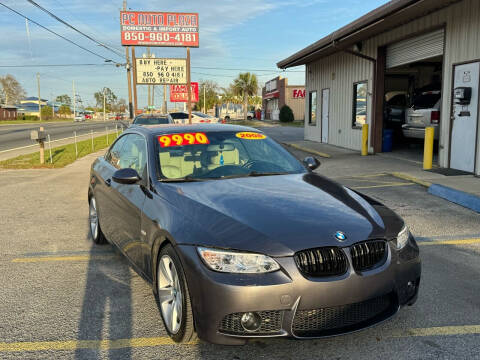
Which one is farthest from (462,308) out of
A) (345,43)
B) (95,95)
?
(95,95)

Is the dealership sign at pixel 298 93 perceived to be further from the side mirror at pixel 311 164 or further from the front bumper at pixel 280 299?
the front bumper at pixel 280 299

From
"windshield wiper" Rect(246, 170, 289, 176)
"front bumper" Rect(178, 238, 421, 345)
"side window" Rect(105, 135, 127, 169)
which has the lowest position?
"front bumper" Rect(178, 238, 421, 345)

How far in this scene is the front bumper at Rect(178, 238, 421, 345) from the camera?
2.71m

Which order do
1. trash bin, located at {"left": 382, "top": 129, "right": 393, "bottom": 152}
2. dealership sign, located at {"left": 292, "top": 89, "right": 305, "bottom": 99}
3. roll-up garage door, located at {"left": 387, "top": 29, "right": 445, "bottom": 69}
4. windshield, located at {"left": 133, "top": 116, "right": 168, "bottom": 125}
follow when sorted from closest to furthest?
roll-up garage door, located at {"left": 387, "top": 29, "right": 445, "bottom": 69} < trash bin, located at {"left": 382, "top": 129, "right": 393, "bottom": 152} < windshield, located at {"left": 133, "top": 116, "right": 168, "bottom": 125} < dealership sign, located at {"left": 292, "top": 89, "right": 305, "bottom": 99}

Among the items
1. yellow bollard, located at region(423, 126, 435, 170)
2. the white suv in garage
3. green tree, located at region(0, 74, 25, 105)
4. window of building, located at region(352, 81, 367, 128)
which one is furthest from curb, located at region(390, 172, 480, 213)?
green tree, located at region(0, 74, 25, 105)

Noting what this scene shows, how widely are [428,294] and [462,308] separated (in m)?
0.33

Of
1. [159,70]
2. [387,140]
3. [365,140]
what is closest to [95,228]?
[365,140]

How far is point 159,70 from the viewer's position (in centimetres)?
2694

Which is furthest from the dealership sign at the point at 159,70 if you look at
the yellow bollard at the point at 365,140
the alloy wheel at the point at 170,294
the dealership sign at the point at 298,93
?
the dealership sign at the point at 298,93

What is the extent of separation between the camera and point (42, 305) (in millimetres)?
4012

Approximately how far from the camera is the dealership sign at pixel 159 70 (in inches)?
1046

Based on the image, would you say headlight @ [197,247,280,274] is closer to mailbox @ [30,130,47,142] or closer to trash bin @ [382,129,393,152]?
mailbox @ [30,130,47,142]

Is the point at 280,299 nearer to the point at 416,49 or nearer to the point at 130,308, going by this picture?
the point at 130,308

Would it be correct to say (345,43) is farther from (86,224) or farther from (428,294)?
(428,294)
